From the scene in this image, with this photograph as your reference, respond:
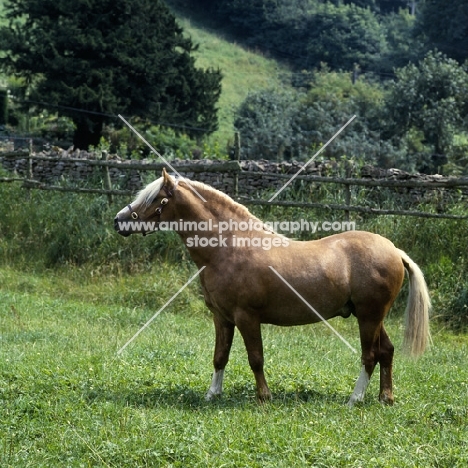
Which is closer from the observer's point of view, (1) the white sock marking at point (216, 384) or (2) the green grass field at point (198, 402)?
(2) the green grass field at point (198, 402)

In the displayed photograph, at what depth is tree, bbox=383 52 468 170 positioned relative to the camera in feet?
97.0

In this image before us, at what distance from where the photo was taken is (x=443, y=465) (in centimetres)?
546

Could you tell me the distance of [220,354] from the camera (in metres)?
7.35

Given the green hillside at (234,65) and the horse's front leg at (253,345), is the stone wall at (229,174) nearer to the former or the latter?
the horse's front leg at (253,345)

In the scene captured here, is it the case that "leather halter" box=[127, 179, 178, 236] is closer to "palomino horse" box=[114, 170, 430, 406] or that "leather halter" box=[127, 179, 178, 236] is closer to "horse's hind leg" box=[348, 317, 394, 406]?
"palomino horse" box=[114, 170, 430, 406]

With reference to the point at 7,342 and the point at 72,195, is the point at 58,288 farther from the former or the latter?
the point at 7,342

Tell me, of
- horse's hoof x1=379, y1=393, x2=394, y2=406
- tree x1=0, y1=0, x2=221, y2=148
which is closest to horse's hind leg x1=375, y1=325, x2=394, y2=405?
horse's hoof x1=379, y1=393, x2=394, y2=406

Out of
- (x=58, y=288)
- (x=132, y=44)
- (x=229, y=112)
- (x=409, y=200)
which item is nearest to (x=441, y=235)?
(x=409, y=200)

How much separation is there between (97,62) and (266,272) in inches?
882

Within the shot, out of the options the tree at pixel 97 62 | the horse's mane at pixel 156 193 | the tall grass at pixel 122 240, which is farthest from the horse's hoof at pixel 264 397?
the tree at pixel 97 62

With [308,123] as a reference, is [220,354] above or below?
above

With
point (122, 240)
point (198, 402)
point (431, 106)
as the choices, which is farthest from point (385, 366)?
point (431, 106)

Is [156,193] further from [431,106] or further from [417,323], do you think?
[431,106]

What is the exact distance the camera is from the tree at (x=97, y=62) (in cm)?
2753
